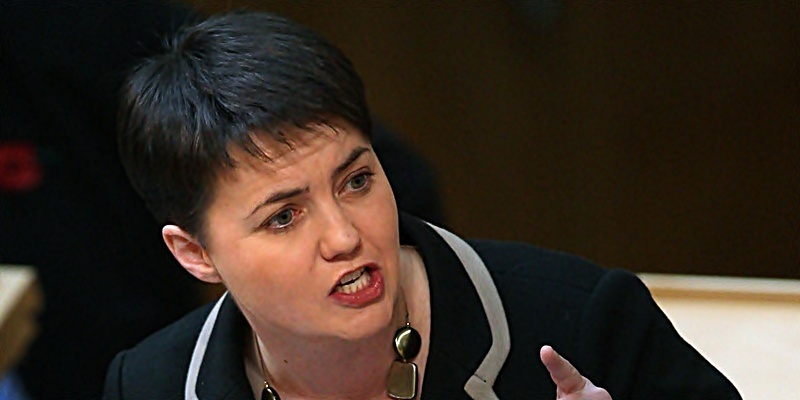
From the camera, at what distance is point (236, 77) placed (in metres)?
0.56

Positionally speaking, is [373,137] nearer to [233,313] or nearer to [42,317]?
[233,313]

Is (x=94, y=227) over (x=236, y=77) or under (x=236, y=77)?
under

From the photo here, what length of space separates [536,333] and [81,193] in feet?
0.98

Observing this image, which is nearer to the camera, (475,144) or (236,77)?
(236,77)

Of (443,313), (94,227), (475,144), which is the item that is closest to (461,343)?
(443,313)

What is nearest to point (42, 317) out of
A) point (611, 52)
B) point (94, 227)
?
point (94, 227)

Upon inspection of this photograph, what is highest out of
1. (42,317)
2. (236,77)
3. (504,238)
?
(236,77)

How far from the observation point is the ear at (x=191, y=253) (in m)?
0.60

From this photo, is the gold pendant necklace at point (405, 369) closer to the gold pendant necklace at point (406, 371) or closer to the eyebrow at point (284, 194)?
the gold pendant necklace at point (406, 371)

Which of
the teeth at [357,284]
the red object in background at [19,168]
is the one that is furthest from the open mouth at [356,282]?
the red object in background at [19,168]

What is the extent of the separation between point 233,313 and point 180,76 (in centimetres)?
16

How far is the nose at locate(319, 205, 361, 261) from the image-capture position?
54 cm

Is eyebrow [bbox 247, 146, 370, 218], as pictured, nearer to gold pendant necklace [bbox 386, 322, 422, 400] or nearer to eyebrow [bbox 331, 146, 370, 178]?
eyebrow [bbox 331, 146, 370, 178]

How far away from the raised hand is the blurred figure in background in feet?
0.56
